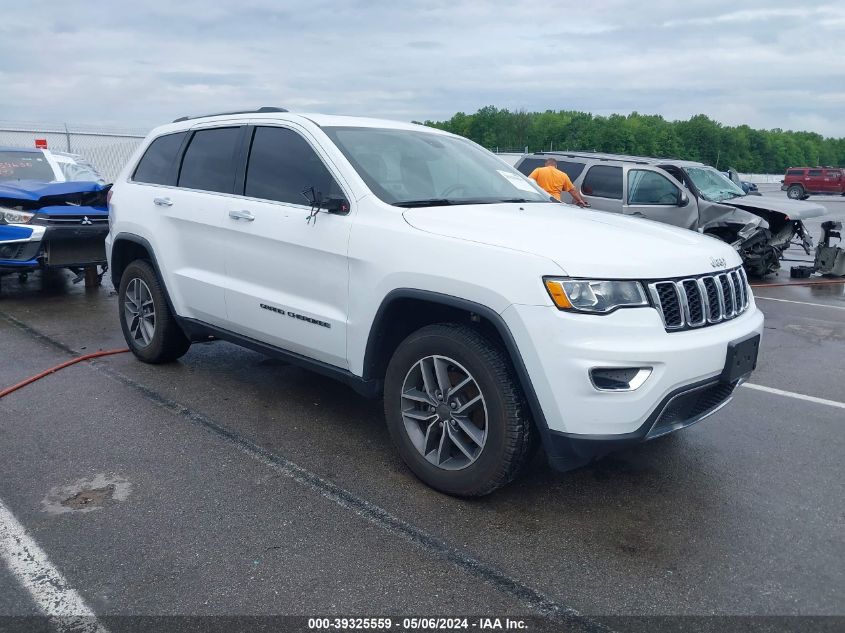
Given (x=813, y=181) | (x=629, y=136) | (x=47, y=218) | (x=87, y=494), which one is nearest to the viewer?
(x=87, y=494)

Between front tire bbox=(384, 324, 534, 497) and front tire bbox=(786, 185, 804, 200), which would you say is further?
front tire bbox=(786, 185, 804, 200)

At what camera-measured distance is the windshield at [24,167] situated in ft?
31.1

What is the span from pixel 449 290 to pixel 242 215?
A: 1746 mm

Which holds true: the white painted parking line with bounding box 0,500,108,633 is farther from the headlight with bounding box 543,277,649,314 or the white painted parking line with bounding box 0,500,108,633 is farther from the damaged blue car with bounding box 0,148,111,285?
the damaged blue car with bounding box 0,148,111,285

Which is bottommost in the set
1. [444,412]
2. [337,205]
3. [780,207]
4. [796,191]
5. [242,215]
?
[796,191]

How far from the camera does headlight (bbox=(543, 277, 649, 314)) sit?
3184 mm

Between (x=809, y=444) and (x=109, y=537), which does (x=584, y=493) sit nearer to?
(x=809, y=444)

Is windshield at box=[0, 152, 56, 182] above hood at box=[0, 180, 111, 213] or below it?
above

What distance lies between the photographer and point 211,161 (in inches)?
202

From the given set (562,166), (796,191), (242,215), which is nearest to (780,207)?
(562,166)

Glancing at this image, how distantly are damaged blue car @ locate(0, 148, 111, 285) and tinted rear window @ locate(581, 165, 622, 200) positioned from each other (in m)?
7.05

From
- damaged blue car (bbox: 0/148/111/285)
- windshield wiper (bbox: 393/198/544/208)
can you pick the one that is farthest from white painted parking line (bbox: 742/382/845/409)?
damaged blue car (bbox: 0/148/111/285)

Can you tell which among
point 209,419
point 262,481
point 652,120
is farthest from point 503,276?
point 652,120

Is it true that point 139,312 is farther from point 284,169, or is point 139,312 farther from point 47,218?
point 47,218
